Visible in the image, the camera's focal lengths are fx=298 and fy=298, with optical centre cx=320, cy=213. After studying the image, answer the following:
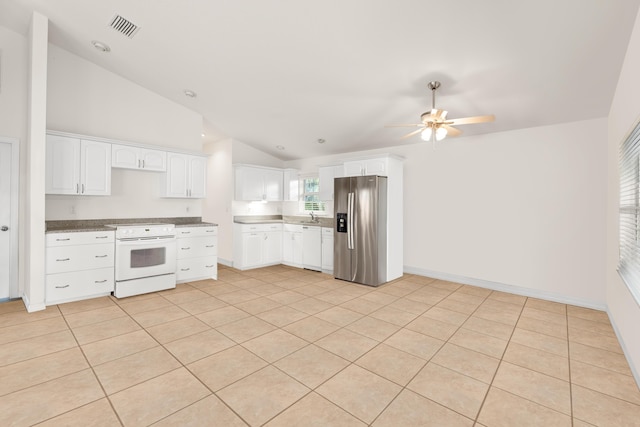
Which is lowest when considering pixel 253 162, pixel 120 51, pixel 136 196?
pixel 136 196

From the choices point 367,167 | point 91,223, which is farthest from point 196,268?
point 367,167

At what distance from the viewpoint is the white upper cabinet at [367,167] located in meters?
5.12

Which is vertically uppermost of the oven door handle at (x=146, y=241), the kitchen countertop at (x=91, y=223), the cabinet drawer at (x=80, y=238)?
the kitchen countertop at (x=91, y=223)

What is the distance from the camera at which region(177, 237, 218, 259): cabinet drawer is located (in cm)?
498

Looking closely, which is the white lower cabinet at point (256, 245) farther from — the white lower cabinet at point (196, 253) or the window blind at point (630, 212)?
the window blind at point (630, 212)

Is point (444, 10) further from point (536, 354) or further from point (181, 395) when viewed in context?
point (181, 395)

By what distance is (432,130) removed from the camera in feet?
11.3

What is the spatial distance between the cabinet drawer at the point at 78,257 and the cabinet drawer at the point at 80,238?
53 mm

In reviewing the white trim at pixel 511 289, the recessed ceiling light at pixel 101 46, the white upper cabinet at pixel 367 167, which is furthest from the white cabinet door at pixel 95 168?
the white trim at pixel 511 289

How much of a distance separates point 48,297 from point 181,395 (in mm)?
3002

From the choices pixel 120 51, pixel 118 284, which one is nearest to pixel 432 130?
pixel 120 51

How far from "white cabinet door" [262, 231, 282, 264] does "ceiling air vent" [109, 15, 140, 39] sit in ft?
13.1

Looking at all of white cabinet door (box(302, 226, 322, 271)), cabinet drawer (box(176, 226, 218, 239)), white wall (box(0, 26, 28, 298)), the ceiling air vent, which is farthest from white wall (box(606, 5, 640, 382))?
white wall (box(0, 26, 28, 298))

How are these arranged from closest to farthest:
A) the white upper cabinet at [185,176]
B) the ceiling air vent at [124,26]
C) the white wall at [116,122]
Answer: the ceiling air vent at [124,26], the white wall at [116,122], the white upper cabinet at [185,176]
